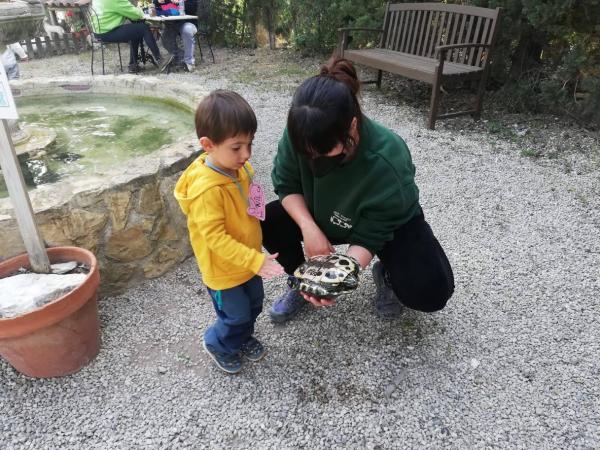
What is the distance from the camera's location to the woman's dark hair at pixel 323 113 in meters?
1.33

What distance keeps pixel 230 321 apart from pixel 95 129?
Answer: 247cm

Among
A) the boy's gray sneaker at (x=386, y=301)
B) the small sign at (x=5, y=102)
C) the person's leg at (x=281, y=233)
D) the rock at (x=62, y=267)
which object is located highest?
the small sign at (x=5, y=102)

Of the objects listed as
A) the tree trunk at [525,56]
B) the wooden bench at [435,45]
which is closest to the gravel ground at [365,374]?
the wooden bench at [435,45]

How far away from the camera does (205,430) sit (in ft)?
5.30

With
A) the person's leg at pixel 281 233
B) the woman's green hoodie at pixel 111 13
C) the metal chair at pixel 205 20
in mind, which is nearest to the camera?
the person's leg at pixel 281 233

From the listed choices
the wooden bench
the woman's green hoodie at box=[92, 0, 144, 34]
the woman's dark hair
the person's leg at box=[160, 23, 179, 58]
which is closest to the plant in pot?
the woman's dark hair

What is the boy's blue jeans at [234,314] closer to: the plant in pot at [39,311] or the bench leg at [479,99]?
the plant in pot at [39,311]

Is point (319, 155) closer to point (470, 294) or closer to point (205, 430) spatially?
point (205, 430)

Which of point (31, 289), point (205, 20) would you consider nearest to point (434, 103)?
point (31, 289)

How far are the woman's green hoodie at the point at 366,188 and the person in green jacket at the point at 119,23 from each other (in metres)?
5.57

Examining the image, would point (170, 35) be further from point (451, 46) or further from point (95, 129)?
point (451, 46)

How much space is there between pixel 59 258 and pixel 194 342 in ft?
2.19

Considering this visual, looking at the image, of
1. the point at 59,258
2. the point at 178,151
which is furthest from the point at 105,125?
the point at 59,258

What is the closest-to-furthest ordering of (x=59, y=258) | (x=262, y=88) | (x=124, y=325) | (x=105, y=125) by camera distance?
(x=59, y=258)
(x=124, y=325)
(x=105, y=125)
(x=262, y=88)
